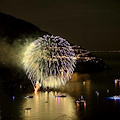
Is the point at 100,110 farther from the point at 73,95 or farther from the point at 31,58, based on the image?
the point at 31,58

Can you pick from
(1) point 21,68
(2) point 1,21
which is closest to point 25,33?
(2) point 1,21

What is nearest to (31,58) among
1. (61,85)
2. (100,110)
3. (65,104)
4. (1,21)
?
(61,85)

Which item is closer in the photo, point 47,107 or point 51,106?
point 47,107

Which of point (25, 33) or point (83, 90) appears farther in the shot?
point (25, 33)

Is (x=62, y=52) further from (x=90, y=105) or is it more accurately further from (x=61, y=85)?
(x=61, y=85)

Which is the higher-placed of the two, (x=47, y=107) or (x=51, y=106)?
(x=51, y=106)

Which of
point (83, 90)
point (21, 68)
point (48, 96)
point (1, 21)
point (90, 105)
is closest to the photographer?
point (90, 105)

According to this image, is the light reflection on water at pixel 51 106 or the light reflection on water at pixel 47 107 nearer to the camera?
the light reflection on water at pixel 51 106

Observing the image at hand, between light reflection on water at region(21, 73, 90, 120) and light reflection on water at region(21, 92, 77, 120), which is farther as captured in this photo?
light reflection on water at region(21, 92, 77, 120)

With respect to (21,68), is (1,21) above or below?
above

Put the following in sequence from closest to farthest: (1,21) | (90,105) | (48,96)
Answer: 1. (90,105)
2. (48,96)
3. (1,21)

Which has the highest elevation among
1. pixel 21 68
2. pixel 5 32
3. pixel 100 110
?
pixel 5 32
